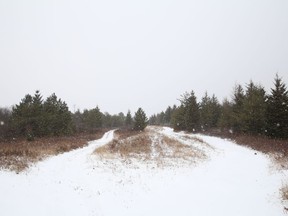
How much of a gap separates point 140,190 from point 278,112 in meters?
28.8

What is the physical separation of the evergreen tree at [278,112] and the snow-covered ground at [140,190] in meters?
18.3

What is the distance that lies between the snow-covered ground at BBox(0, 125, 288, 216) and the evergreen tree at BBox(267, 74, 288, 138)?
1830 cm

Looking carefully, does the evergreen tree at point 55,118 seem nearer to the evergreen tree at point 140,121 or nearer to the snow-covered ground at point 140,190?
the evergreen tree at point 140,121

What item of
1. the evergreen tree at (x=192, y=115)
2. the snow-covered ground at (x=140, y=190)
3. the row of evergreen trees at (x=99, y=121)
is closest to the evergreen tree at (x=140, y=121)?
the row of evergreen trees at (x=99, y=121)

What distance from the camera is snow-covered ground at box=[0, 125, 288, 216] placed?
10891mm

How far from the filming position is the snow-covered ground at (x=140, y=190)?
1089 cm

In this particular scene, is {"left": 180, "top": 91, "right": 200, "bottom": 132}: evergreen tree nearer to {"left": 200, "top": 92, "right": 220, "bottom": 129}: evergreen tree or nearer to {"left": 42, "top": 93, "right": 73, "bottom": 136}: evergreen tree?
{"left": 200, "top": 92, "right": 220, "bottom": 129}: evergreen tree

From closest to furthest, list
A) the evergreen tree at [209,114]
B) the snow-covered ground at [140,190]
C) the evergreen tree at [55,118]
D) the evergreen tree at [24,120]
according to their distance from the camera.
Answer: the snow-covered ground at [140,190]
the evergreen tree at [24,120]
the evergreen tree at [55,118]
the evergreen tree at [209,114]

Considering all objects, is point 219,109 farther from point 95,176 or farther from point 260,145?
point 95,176

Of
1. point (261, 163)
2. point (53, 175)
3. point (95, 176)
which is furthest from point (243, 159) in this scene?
point (53, 175)

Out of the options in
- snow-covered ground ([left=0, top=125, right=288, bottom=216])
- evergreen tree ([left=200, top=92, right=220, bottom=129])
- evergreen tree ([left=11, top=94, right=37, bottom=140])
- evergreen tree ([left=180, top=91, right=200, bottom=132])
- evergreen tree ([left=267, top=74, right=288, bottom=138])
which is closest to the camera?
snow-covered ground ([left=0, top=125, right=288, bottom=216])

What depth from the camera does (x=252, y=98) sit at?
3750 centimetres

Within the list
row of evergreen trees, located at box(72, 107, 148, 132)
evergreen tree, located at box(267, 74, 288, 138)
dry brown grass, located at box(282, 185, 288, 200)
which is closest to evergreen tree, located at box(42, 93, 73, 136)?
row of evergreen trees, located at box(72, 107, 148, 132)

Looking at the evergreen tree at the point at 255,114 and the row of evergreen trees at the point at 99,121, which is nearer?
the evergreen tree at the point at 255,114
